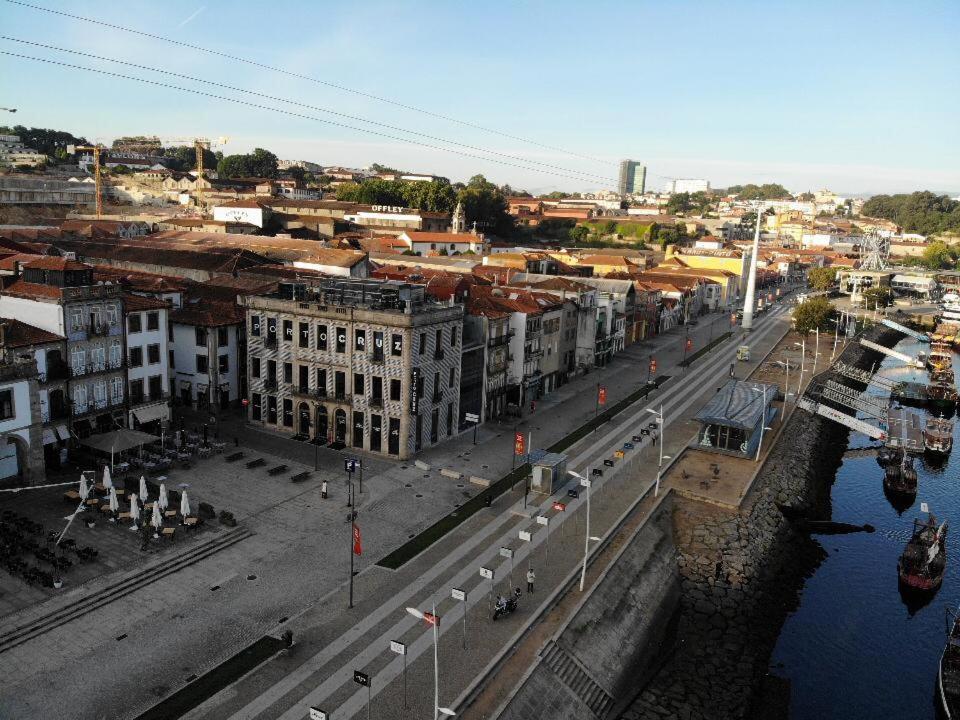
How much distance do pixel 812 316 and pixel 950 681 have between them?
93511 millimetres

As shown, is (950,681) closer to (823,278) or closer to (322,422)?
(322,422)

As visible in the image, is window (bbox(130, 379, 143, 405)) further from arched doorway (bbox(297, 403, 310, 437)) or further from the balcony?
arched doorway (bbox(297, 403, 310, 437))

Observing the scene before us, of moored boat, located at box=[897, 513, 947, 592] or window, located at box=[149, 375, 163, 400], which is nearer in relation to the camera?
moored boat, located at box=[897, 513, 947, 592]

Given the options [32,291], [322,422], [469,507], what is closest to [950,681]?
[469,507]

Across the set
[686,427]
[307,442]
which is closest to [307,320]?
[307,442]

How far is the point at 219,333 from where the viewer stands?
64438 millimetres

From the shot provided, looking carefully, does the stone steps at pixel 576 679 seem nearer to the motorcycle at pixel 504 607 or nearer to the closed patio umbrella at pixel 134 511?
the motorcycle at pixel 504 607

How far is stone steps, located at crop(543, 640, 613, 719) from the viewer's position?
32.6 metres

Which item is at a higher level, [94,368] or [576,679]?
[94,368]

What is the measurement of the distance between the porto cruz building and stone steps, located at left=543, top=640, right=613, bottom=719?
25.2 m

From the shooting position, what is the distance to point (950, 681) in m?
38.2

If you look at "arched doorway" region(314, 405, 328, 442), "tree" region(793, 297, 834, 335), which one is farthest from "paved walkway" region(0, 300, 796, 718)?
"tree" region(793, 297, 834, 335)

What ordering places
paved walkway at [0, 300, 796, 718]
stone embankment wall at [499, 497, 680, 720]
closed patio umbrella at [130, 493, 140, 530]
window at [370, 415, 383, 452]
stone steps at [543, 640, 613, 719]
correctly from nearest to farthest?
paved walkway at [0, 300, 796, 718] → stone embankment wall at [499, 497, 680, 720] → stone steps at [543, 640, 613, 719] → closed patio umbrella at [130, 493, 140, 530] → window at [370, 415, 383, 452]

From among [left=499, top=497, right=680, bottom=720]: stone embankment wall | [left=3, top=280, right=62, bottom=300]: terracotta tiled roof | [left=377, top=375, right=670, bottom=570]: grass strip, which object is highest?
[left=3, top=280, right=62, bottom=300]: terracotta tiled roof
